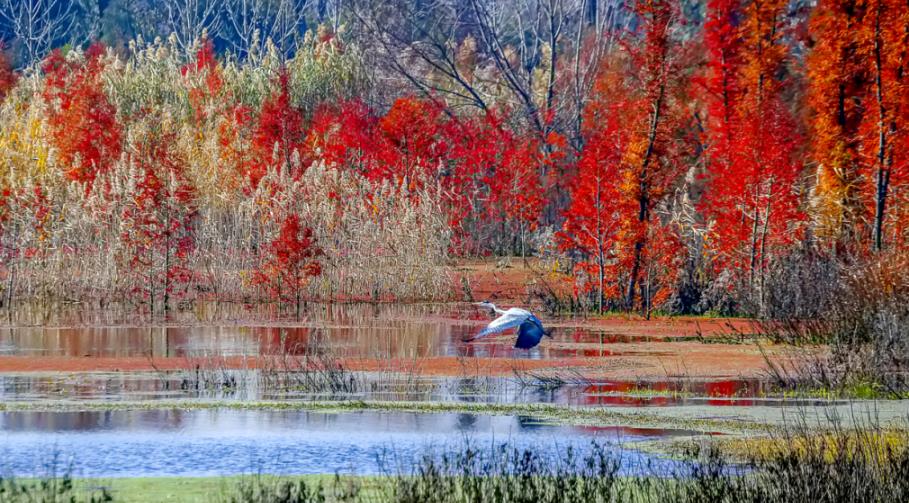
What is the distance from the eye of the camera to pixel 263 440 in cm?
1480

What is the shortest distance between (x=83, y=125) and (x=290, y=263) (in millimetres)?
17573

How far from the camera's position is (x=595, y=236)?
1325 inches

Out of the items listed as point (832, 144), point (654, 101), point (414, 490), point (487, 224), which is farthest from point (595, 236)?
point (414, 490)

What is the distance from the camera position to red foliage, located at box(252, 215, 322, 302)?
31.4 meters

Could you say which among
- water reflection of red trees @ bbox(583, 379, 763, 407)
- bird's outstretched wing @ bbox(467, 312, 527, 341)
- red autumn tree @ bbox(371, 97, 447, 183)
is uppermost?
red autumn tree @ bbox(371, 97, 447, 183)

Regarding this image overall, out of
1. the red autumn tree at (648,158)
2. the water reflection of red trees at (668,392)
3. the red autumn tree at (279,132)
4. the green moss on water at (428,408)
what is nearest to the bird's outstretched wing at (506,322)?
the water reflection of red trees at (668,392)

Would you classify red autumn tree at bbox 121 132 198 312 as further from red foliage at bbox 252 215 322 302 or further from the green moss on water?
the green moss on water

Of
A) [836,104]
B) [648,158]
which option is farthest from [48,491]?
[836,104]

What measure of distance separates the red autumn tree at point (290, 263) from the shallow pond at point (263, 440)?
14600 millimetres

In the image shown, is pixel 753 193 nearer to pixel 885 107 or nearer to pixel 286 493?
pixel 885 107

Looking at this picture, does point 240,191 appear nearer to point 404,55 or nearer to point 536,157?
point 536,157

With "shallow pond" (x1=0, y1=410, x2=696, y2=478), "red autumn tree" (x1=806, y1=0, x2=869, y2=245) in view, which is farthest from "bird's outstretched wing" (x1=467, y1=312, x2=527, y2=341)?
"red autumn tree" (x1=806, y1=0, x2=869, y2=245)

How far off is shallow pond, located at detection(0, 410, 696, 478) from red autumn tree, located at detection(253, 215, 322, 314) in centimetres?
1460

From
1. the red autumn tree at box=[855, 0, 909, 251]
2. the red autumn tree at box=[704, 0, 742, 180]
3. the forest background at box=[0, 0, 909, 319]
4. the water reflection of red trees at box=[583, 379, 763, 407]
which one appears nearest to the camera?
the water reflection of red trees at box=[583, 379, 763, 407]
